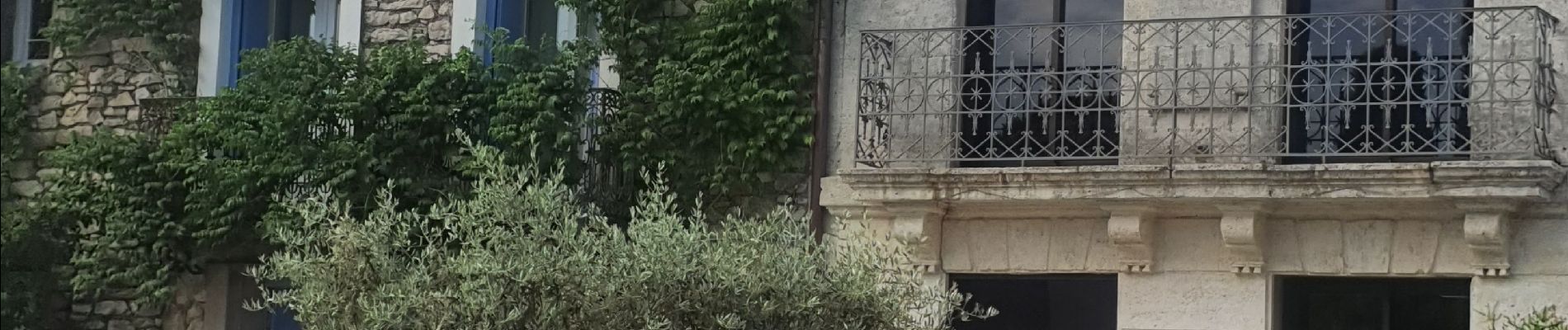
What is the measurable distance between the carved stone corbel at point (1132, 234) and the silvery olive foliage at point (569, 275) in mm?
1966

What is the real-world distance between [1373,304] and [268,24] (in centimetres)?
787

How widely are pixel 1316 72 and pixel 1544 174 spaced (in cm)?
159

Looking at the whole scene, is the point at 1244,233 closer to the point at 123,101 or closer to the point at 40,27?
the point at 123,101

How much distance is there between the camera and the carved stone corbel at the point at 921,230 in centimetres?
1423

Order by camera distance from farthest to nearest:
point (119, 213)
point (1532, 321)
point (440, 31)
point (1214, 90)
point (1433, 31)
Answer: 1. point (119, 213)
2. point (440, 31)
3. point (1214, 90)
4. point (1433, 31)
5. point (1532, 321)

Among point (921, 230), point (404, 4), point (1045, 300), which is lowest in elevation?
point (1045, 300)

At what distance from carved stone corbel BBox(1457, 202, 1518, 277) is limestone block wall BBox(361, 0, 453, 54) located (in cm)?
668

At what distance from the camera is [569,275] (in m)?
11.5

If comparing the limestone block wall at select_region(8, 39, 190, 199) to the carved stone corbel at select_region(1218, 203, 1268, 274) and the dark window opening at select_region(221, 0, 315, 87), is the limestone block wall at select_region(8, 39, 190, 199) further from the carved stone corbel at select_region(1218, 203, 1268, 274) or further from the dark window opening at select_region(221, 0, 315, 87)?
the carved stone corbel at select_region(1218, 203, 1268, 274)

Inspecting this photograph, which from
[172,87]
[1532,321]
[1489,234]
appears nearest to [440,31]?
[172,87]

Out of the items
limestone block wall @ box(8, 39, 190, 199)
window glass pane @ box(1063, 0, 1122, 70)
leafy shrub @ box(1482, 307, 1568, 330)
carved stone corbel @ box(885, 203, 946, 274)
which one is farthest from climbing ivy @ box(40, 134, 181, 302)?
leafy shrub @ box(1482, 307, 1568, 330)

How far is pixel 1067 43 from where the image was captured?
562 inches

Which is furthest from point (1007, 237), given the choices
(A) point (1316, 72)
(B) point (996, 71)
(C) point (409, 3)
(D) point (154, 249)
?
(D) point (154, 249)

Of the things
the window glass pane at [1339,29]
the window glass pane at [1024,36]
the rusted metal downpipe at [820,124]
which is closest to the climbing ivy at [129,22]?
the rusted metal downpipe at [820,124]
